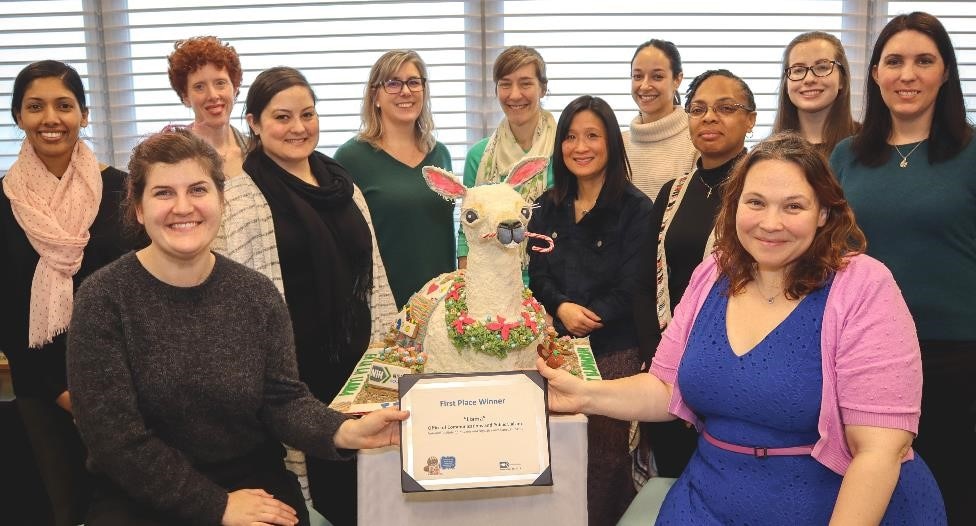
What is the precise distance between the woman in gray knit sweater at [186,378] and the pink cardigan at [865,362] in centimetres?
93

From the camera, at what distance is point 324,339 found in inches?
108

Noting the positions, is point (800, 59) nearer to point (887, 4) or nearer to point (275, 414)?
point (887, 4)

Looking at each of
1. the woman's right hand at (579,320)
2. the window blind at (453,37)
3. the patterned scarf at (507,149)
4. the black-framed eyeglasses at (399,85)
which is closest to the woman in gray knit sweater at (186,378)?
the woman's right hand at (579,320)

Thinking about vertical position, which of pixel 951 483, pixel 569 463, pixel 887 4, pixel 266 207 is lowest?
pixel 951 483

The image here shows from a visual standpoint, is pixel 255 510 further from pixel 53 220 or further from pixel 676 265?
pixel 676 265

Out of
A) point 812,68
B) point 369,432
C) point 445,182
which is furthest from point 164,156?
point 812,68

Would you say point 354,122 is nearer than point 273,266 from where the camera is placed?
No

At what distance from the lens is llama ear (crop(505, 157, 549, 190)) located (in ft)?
7.36

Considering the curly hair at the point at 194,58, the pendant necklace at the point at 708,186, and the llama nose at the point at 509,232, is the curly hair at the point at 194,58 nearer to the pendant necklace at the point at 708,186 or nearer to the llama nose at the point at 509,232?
the llama nose at the point at 509,232

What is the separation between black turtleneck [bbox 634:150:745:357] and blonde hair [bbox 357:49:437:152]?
1.05 m

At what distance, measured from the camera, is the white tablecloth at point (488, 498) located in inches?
76.8

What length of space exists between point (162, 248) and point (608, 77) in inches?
109

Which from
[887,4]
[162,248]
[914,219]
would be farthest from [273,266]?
[887,4]

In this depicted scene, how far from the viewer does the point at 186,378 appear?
1.86 metres
